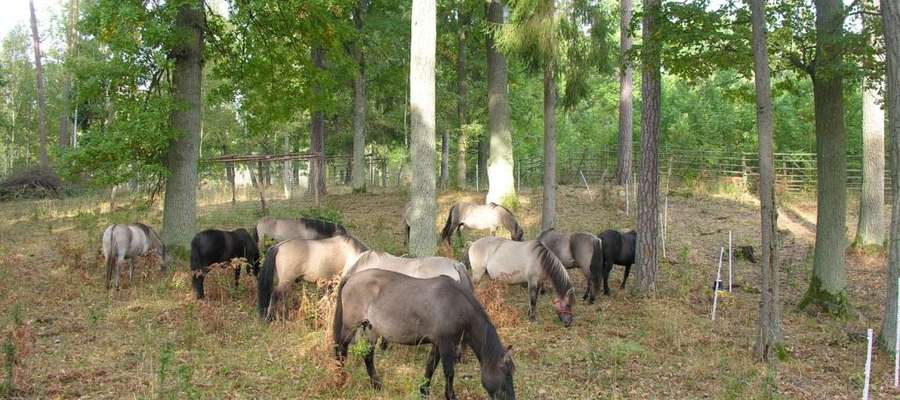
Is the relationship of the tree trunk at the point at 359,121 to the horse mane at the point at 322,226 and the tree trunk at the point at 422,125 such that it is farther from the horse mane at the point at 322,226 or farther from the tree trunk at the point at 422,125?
the tree trunk at the point at 422,125

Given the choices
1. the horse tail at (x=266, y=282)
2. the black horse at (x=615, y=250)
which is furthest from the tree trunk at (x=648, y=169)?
the horse tail at (x=266, y=282)

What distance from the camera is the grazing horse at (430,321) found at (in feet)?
21.6

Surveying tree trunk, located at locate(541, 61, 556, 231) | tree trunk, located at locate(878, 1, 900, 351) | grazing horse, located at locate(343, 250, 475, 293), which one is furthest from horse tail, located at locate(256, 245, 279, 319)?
Answer: tree trunk, located at locate(878, 1, 900, 351)

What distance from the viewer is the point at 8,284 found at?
12.1 meters

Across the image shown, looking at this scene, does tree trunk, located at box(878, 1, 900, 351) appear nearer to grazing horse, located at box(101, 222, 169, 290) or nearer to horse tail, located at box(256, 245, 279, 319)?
horse tail, located at box(256, 245, 279, 319)

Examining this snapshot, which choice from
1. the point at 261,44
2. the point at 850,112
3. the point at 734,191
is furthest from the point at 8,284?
the point at 850,112

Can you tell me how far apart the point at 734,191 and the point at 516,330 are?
750 inches

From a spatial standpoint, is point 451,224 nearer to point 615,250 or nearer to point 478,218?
point 478,218

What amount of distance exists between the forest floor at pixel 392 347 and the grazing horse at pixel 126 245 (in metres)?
0.33

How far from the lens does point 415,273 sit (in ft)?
30.1

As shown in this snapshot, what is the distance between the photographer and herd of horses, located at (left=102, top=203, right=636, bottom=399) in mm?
6801

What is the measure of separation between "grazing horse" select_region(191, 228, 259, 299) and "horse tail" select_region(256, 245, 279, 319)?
179 centimetres

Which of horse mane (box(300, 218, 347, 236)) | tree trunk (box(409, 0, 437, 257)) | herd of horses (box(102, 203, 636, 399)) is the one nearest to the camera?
herd of horses (box(102, 203, 636, 399))

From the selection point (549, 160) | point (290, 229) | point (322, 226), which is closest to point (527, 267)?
point (322, 226)
